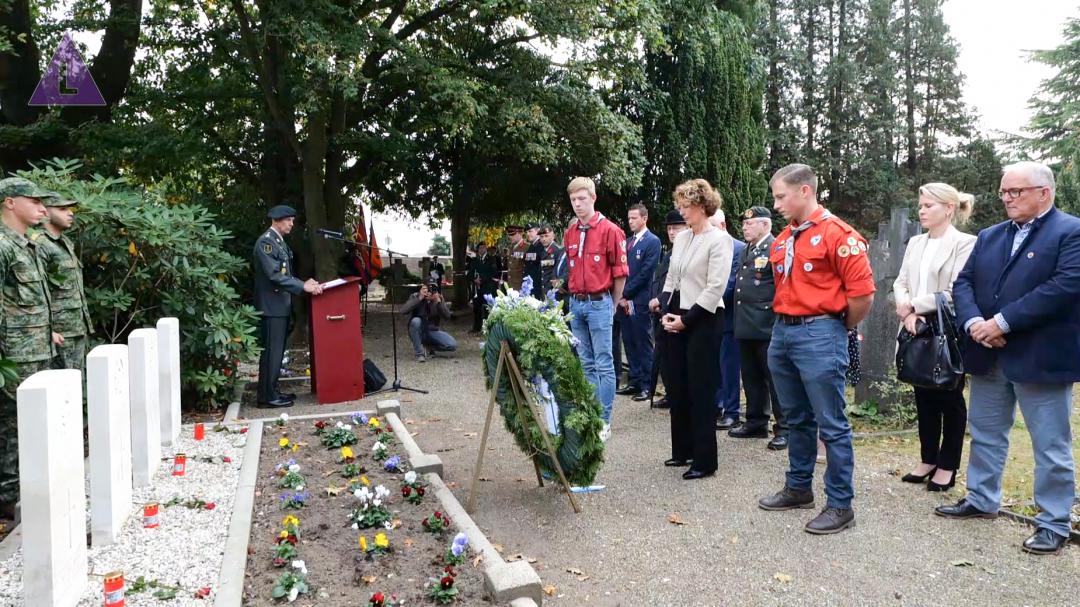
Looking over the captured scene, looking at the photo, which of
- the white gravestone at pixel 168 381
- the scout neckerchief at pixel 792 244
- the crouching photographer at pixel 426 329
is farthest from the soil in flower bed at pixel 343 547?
the crouching photographer at pixel 426 329

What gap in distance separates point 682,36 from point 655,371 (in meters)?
7.58

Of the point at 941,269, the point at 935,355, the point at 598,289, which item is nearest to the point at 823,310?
the point at 935,355

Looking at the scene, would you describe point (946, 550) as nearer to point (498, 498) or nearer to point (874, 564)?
point (874, 564)

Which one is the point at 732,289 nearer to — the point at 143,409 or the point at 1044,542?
the point at 1044,542

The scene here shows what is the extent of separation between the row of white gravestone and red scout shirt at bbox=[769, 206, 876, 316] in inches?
150

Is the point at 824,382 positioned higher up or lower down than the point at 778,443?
higher up

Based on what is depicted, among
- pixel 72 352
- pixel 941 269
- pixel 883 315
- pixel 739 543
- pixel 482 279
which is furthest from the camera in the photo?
pixel 482 279

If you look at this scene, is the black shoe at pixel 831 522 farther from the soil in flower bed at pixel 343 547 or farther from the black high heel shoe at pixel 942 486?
the soil in flower bed at pixel 343 547

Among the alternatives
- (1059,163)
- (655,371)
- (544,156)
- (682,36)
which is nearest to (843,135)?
(1059,163)

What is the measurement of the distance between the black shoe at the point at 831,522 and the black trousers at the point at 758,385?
1843mm

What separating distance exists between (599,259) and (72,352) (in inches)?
158

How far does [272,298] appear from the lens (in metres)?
8.00

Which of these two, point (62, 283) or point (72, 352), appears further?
point (72, 352)

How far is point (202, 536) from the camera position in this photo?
4102mm
